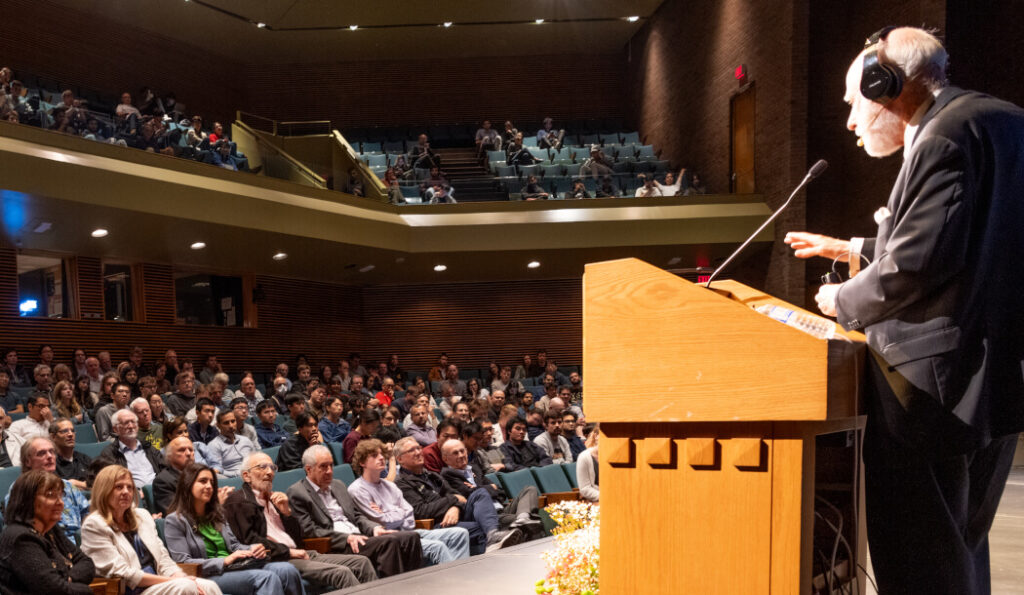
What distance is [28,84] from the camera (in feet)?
35.4

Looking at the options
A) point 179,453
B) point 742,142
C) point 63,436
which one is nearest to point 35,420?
point 63,436

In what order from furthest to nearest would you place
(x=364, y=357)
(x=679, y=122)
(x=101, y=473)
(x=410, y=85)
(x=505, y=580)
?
A: (x=410, y=85) < (x=364, y=357) < (x=679, y=122) < (x=101, y=473) < (x=505, y=580)

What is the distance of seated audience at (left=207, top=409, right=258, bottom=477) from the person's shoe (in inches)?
77.8

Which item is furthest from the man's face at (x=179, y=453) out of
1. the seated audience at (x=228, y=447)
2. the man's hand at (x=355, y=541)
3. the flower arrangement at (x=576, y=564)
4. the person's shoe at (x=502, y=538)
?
the flower arrangement at (x=576, y=564)

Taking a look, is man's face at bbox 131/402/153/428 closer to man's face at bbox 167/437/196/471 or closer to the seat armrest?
man's face at bbox 167/437/196/471

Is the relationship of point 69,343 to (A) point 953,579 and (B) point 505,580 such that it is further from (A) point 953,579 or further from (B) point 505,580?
(A) point 953,579

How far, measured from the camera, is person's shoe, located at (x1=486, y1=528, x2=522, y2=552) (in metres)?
4.87

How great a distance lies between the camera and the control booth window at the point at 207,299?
1194cm

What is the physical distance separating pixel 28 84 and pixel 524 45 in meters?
8.17

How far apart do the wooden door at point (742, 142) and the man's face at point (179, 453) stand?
341 inches

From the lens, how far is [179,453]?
15.1 ft

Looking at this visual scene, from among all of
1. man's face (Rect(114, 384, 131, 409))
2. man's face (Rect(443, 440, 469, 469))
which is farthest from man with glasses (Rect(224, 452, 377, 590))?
man's face (Rect(114, 384, 131, 409))

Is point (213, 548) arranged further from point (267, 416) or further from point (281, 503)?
point (267, 416)

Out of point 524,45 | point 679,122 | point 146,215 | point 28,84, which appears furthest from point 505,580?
point 524,45
